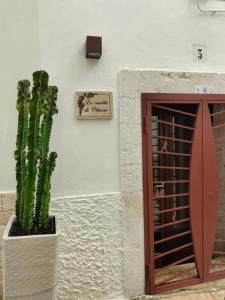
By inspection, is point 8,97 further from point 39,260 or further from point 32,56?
point 39,260

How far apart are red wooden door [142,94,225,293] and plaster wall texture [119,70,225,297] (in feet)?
0.26

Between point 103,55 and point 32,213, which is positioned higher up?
point 103,55

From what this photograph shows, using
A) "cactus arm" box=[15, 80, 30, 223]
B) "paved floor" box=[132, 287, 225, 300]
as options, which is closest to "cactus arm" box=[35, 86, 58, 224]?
"cactus arm" box=[15, 80, 30, 223]

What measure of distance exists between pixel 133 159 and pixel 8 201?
4.01 ft

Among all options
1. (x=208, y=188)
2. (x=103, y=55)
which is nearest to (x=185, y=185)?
(x=208, y=188)

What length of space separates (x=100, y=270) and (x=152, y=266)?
538 mm

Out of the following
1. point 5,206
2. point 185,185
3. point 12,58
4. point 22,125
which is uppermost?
point 12,58

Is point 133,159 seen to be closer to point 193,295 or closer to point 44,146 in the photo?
point 44,146

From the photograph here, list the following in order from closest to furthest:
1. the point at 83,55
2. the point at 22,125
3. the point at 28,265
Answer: the point at 28,265, the point at 22,125, the point at 83,55

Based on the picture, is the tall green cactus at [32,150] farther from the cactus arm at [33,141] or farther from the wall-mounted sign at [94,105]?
the wall-mounted sign at [94,105]

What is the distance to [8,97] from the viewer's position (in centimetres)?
266

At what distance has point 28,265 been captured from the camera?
2.00 m

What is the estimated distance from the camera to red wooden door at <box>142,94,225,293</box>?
10.0 feet

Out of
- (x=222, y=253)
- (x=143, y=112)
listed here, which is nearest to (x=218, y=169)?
(x=222, y=253)
